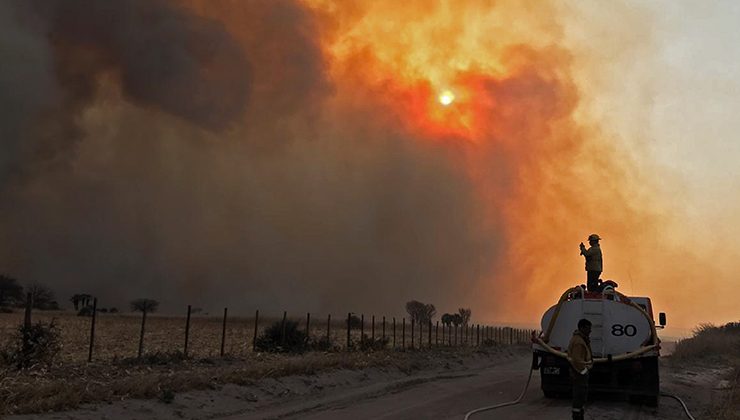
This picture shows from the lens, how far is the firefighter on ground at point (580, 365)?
11445 mm

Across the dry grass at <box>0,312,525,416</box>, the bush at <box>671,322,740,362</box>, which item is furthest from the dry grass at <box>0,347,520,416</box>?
the bush at <box>671,322,740,362</box>

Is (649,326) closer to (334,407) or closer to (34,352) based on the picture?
(334,407)

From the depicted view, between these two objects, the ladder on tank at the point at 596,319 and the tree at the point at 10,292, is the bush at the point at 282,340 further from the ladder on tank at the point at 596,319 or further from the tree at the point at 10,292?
the tree at the point at 10,292

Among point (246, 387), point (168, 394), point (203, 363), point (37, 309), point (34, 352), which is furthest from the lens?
point (37, 309)

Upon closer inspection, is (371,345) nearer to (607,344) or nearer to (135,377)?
(135,377)

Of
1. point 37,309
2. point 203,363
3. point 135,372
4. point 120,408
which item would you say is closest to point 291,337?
point 203,363

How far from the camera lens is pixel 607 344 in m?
15.1

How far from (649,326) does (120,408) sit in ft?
44.0

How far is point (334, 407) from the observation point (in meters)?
14.8

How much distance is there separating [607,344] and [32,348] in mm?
17709

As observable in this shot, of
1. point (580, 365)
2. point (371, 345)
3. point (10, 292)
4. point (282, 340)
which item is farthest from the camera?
point (10, 292)

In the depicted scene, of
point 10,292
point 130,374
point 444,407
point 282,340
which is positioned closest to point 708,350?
point 282,340

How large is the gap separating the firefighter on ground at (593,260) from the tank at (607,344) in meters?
0.97

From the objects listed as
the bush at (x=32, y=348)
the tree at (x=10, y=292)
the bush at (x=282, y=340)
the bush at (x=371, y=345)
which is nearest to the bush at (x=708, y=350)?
the bush at (x=371, y=345)
